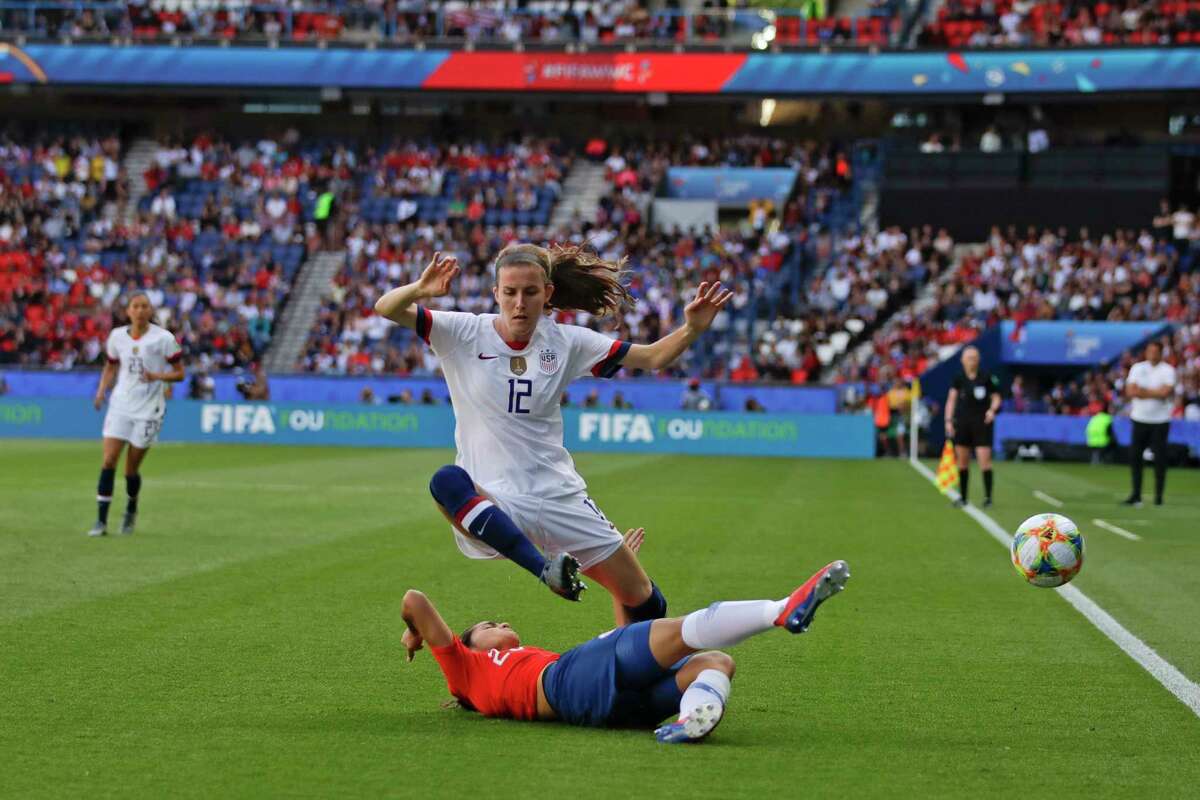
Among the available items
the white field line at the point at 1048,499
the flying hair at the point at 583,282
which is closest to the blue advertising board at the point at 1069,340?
the white field line at the point at 1048,499

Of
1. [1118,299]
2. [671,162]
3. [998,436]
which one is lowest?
[998,436]

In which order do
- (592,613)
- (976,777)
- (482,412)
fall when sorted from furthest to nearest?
(592,613) → (482,412) → (976,777)

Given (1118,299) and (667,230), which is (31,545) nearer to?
(1118,299)

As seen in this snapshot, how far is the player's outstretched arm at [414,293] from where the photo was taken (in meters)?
6.98

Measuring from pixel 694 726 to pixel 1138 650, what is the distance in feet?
13.1

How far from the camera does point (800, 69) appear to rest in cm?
4975

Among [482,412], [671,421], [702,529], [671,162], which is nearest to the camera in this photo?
[482,412]

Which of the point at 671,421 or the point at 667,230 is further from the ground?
the point at 667,230

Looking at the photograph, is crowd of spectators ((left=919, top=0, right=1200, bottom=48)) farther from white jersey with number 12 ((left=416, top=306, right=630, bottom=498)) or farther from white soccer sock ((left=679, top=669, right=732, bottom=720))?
white soccer sock ((left=679, top=669, right=732, bottom=720))

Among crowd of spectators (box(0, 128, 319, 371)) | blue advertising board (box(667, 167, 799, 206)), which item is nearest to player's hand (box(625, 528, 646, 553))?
crowd of spectators (box(0, 128, 319, 371))

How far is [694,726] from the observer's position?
628 centimetres

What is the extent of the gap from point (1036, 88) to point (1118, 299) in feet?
35.1

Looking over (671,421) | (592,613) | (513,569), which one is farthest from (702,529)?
(671,421)

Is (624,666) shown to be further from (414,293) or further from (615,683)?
(414,293)
